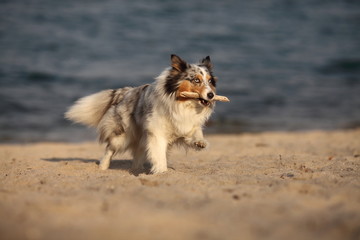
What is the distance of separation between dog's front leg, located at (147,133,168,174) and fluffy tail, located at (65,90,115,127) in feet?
4.54

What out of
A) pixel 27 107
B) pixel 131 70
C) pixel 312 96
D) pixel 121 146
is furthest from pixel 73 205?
pixel 131 70

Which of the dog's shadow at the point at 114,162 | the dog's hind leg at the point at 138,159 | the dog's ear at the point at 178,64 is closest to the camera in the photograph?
the dog's ear at the point at 178,64

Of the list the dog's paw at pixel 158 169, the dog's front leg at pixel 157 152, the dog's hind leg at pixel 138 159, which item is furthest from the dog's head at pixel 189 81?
the dog's hind leg at pixel 138 159

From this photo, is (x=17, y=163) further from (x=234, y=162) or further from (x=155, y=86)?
(x=234, y=162)

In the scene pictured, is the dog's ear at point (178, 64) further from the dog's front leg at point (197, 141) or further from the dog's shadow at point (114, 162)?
the dog's shadow at point (114, 162)

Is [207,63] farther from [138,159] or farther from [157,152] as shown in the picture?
[138,159]

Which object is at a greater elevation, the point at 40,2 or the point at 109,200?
the point at 40,2

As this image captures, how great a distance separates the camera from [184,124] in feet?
20.5

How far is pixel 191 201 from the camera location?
14.0 ft

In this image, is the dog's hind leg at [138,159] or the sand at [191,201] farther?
the dog's hind leg at [138,159]

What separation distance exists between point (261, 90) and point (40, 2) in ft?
65.7

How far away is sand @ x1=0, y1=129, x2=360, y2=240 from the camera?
3459 mm

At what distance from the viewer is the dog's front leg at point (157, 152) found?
6309 millimetres

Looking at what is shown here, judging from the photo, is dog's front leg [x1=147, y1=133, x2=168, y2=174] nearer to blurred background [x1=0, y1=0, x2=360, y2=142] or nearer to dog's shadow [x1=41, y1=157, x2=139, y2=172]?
dog's shadow [x1=41, y1=157, x2=139, y2=172]
